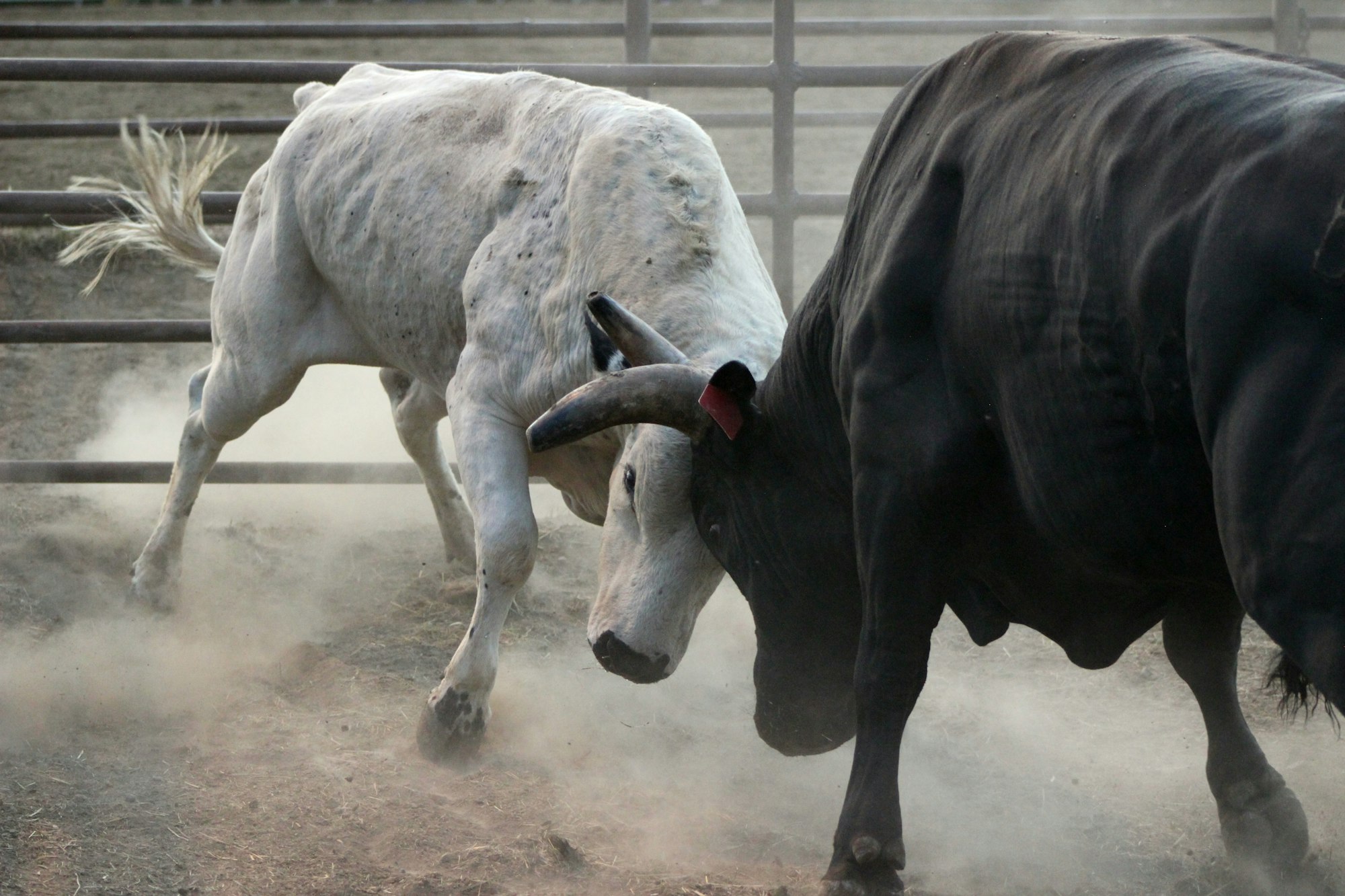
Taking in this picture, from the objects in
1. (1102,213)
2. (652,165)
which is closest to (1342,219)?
(1102,213)

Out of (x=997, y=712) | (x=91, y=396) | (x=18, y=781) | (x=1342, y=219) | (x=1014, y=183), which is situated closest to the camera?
(x=1342, y=219)

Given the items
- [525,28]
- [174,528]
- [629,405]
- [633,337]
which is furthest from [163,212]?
[629,405]

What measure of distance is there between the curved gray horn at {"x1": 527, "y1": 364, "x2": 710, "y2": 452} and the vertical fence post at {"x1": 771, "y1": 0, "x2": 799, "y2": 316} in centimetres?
276

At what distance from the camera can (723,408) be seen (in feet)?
10.1

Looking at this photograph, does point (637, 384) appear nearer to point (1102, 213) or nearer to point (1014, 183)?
point (1014, 183)

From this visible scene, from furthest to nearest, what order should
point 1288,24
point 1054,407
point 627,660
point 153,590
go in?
point 1288,24 < point 153,590 < point 627,660 < point 1054,407

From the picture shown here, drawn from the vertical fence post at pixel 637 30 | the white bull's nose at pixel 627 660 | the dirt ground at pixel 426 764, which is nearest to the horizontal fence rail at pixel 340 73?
the vertical fence post at pixel 637 30

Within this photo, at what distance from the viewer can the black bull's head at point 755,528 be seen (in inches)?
120

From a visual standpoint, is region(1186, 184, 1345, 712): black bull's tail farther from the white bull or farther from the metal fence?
the metal fence

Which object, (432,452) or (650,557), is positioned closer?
(650,557)

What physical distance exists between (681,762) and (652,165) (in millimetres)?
1636

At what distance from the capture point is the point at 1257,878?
2969 mm

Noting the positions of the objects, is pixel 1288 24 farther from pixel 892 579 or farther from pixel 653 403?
pixel 892 579

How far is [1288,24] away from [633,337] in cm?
515
